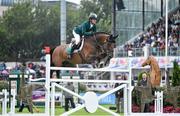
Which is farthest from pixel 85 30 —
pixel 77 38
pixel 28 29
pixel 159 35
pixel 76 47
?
pixel 28 29

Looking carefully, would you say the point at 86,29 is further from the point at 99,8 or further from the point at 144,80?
the point at 99,8

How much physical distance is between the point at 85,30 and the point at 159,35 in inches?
1064

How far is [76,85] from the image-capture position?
21.4m

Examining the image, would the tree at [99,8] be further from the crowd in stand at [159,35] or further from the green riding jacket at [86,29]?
the green riding jacket at [86,29]

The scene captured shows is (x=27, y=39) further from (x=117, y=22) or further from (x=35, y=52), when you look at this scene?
(x=117, y=22)

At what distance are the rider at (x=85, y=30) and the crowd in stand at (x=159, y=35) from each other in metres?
22.5

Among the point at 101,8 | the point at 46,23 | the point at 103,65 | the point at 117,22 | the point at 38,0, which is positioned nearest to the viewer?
the point at 103,65

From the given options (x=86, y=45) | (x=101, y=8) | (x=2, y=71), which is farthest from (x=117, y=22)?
(x=101, y=8)

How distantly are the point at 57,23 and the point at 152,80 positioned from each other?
57130 millimetres

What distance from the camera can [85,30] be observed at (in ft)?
51.7

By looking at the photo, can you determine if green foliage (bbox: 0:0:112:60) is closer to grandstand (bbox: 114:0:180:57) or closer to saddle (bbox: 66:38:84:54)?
grandstand (bbox: 114:0:180:57)

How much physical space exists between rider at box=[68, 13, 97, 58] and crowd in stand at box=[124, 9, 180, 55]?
22542 mm

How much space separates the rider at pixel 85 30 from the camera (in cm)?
1545

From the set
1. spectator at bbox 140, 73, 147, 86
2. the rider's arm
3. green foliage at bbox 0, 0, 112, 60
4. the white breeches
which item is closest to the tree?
green foliage at bbox 0, 0, 112, 60
